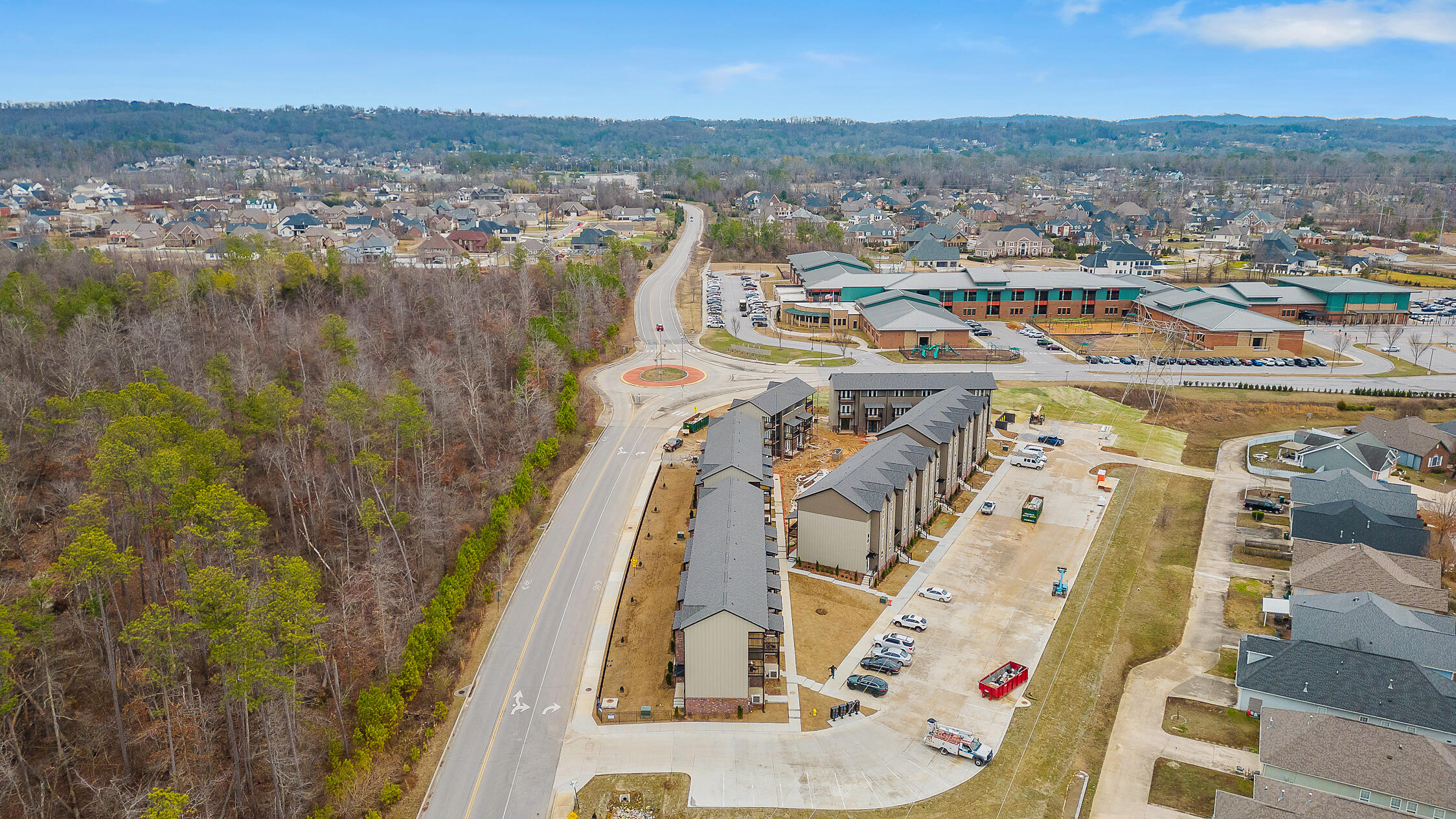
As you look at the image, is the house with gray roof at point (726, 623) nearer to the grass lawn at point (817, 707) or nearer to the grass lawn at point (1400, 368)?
the grass lawn at point (817, 707)

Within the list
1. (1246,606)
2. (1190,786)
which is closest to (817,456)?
(1246,606)

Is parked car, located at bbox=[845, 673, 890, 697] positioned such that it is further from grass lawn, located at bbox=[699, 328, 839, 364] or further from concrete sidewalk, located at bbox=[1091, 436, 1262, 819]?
grass lawn, located at bbox=[699, 328, 839, 364]

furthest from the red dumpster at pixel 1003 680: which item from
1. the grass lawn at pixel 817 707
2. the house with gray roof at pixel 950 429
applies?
the house with gray roof at pixel 950 429

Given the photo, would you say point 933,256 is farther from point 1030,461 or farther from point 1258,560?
point 1258,560

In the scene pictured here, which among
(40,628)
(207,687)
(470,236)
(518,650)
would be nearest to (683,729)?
(518,650)

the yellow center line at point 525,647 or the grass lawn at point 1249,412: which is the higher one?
the grass lawn at point 1249,412
